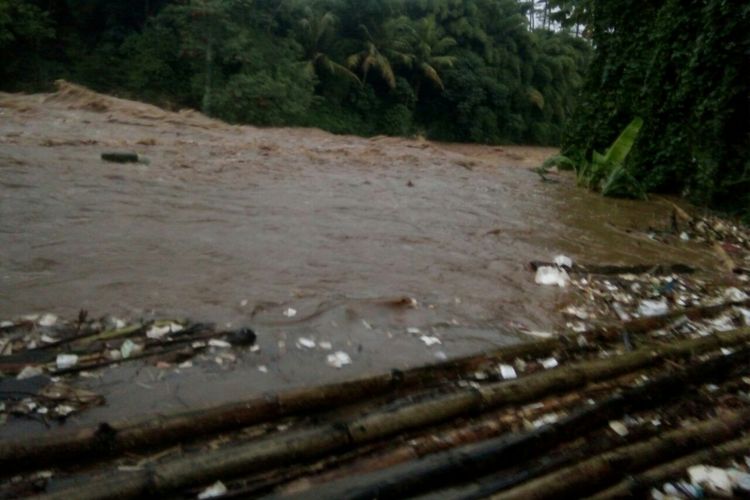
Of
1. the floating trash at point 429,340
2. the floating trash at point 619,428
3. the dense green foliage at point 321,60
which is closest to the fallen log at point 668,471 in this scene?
the floating trash at point 619,428

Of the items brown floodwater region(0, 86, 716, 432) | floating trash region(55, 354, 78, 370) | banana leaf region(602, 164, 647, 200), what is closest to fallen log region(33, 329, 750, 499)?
brown floodwater region(0, 86, 716, 432)

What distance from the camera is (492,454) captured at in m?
2.19

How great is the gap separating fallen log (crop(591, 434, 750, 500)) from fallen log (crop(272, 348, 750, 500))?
0.78 feet

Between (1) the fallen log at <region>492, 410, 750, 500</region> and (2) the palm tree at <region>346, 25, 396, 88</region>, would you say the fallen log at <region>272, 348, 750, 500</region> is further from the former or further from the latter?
(2) the palm tree at <region>346, 25, 396, 88</region>

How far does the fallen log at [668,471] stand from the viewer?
6.82 feet

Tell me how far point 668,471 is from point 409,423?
984 mm

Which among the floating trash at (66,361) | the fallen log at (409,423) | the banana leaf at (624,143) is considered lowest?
the floating trash at (66,361)

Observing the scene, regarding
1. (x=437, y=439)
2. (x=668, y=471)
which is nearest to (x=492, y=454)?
(x=437, y=439)

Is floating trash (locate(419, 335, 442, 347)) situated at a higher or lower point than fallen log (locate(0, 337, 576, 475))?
lower

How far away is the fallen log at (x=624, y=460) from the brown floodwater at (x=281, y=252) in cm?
101

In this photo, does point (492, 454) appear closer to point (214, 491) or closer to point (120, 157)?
point (214, 491)

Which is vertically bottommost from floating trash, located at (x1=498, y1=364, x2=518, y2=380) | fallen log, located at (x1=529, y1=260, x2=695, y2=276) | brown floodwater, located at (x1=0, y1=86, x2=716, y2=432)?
brown floodwater, located at (x1=0, y1=86, x2=716, y2=432)

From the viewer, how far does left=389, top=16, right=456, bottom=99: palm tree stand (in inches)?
1025

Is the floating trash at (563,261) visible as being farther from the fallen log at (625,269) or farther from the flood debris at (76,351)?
the flood debris at (76,351)
